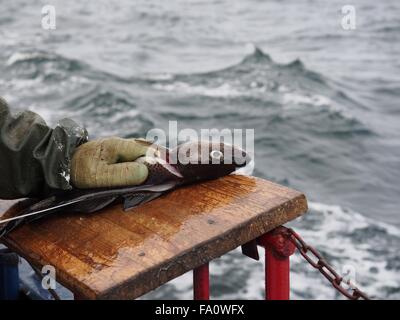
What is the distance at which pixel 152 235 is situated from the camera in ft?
9.59

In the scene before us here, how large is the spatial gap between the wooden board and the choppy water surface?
4.81 m

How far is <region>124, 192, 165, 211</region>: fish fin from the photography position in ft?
10.7

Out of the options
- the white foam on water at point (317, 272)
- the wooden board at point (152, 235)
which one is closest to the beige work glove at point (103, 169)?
the wooden board at point (152, 235)

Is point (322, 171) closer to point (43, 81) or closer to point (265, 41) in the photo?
point (43, 81)

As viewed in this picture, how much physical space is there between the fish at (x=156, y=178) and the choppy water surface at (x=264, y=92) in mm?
4638

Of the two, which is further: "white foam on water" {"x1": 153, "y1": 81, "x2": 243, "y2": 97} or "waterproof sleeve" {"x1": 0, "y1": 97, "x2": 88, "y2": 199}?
"white foam on water" {"x1": 153, "y1": 81, "x2": 243, "y2": 97}

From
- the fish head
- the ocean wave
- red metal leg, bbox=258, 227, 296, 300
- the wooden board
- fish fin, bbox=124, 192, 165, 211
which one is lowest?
the ocean wave

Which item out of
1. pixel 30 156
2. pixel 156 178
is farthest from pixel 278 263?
pixel 30 156

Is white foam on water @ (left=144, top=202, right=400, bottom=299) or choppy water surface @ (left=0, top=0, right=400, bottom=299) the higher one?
choppy water surface @ (left=0, top=0, right=400, bottom=299)

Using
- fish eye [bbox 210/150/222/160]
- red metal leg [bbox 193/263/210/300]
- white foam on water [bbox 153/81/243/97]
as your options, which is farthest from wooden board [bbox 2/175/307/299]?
white foam on water [bbox 153/81/243/97]

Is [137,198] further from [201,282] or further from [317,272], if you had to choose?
[317,272]

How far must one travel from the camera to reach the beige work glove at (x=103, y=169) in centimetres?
331

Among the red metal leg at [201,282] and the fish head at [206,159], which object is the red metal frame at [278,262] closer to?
the red metal leg at [201,282]

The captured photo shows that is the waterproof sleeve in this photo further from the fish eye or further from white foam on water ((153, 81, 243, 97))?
white foam on water ((153, 81, 243, 97))
